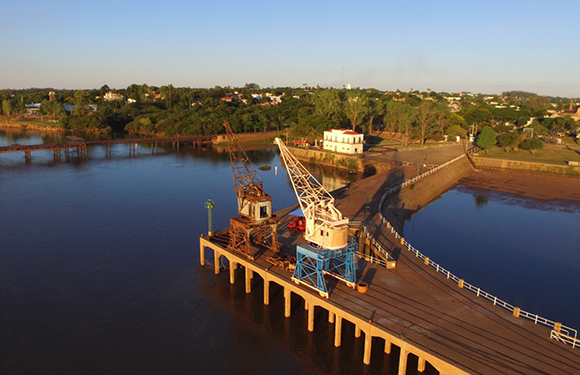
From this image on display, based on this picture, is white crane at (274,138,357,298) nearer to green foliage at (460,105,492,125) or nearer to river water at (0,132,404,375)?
river water at (0,132,404,375)

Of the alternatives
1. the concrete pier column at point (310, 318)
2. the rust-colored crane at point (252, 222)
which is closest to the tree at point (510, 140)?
the rust-colored crane at point (252, 222)

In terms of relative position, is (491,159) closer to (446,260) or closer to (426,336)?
(446,260)

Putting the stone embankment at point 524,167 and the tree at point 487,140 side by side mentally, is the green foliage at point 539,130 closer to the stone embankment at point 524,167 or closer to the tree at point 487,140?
the tree at point 487,140

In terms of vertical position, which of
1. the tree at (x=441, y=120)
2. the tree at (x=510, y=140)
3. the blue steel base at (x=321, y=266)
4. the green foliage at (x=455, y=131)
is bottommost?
the blue steel base at (x=321, y=266)

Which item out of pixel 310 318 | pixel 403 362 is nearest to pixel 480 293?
pixel 403 362

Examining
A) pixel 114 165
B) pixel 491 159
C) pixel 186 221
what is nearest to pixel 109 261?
pixel 186 221

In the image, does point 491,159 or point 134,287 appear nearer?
point 134,287
